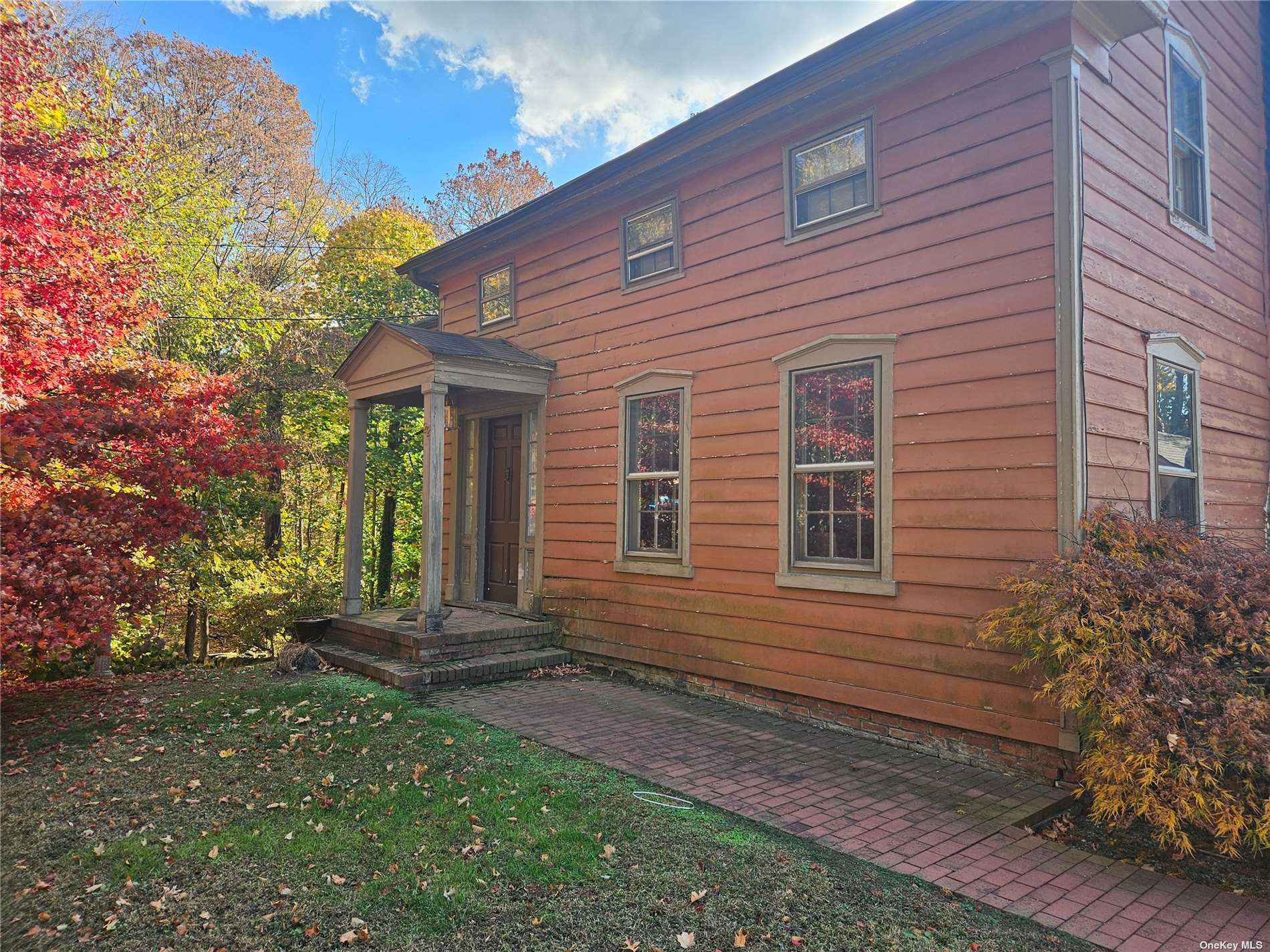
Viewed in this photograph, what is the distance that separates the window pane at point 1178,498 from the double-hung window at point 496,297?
7.26 metres

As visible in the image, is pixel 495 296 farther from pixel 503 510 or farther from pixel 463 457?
pixel 503 510

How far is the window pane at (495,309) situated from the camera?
32.1ft

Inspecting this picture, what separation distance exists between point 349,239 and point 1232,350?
15701 mm

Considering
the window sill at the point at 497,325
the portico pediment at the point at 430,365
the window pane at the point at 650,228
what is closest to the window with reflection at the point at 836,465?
the window pane at the point at 650,228

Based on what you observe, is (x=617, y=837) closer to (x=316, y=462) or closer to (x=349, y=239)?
(x=316, y=462)

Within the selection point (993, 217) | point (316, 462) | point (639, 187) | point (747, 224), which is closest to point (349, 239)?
point (316, 462)

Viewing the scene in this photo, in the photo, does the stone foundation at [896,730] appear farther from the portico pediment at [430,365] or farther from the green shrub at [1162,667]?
the portico pediment at [430,365]

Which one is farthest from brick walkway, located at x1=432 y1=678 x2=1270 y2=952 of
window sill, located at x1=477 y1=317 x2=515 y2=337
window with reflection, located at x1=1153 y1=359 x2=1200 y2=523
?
window sill, located at x1=477 y1=317 x2=515 y2=337

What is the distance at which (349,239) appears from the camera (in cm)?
1623

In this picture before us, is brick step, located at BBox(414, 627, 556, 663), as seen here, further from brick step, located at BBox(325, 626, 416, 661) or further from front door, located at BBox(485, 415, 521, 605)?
front door, located at BBox(485, 415, 521, 605)

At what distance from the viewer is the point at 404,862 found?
11.3 ft

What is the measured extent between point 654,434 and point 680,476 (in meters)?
0.65

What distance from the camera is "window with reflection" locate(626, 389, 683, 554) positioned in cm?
748

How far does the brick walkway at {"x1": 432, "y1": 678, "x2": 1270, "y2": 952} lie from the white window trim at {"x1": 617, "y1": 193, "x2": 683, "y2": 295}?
4228 millimetres
